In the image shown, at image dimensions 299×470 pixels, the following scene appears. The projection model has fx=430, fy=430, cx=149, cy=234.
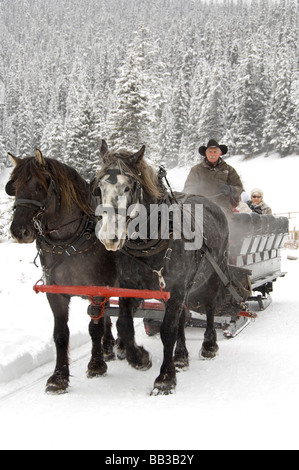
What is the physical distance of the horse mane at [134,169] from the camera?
3842 mm

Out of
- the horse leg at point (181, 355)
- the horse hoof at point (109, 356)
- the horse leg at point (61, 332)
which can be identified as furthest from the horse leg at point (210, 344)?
the horse leg at point (61, 332)

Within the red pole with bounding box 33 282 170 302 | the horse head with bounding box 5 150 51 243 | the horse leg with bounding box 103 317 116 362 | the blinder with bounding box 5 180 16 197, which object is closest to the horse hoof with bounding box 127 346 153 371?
the red pole with bounding box 33 282 170 302

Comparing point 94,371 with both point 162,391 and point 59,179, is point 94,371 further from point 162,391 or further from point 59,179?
point 59,179

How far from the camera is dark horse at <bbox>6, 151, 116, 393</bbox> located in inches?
162

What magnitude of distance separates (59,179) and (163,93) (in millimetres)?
44021

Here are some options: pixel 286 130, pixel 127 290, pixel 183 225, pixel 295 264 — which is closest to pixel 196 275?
pixel 183 225

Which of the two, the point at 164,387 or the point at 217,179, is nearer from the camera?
the point at 164,387

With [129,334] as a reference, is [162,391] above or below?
below

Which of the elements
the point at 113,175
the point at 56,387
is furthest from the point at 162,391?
the point at 113,175

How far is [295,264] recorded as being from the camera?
17.8 meters

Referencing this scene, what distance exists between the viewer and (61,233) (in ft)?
14.6

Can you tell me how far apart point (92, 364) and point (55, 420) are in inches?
52.2

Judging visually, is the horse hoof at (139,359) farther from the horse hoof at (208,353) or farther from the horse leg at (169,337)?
the horse hoof at (208,353)

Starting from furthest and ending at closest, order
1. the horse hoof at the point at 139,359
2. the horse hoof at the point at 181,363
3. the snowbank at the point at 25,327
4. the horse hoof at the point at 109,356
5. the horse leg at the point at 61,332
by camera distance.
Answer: the horse hoof at the point at 109,356, the horse hoof at the point at 181,363, the snowbank at the point at 25,327, the horse leg at the point at 61,332, the horse hoof at the point at 139,359
